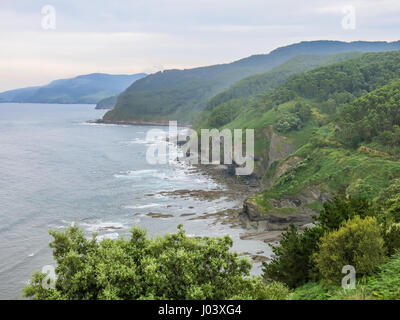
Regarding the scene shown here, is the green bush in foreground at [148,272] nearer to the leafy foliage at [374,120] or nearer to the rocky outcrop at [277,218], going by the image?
the rocky outcrop at [277,218]

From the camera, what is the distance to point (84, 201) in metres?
79.8

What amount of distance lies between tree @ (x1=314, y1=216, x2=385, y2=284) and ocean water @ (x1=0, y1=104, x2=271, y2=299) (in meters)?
26.8

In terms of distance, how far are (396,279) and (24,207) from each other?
70.3 m

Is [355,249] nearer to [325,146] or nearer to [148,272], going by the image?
[148,272]

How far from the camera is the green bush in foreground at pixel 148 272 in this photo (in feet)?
66.5

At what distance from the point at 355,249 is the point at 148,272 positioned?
11.7 m

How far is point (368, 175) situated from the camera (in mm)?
62156

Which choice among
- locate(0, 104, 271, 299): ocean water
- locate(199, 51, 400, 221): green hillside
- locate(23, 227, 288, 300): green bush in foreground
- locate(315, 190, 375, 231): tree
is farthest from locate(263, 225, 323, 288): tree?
locate(199, 51, 400, 221): green hillside

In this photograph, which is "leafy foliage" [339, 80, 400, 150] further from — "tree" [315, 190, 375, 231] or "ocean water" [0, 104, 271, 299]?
"tree" [315, 190, 375, 231]

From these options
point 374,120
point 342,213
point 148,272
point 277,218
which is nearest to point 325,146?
point 374,120

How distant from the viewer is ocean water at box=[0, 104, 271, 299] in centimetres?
5597

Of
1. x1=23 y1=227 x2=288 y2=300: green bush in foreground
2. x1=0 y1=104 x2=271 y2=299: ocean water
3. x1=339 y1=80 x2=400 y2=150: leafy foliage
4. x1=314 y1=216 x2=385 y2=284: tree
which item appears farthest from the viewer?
x1=339 y1=80 x2=400 y2=150: leafy foliage
